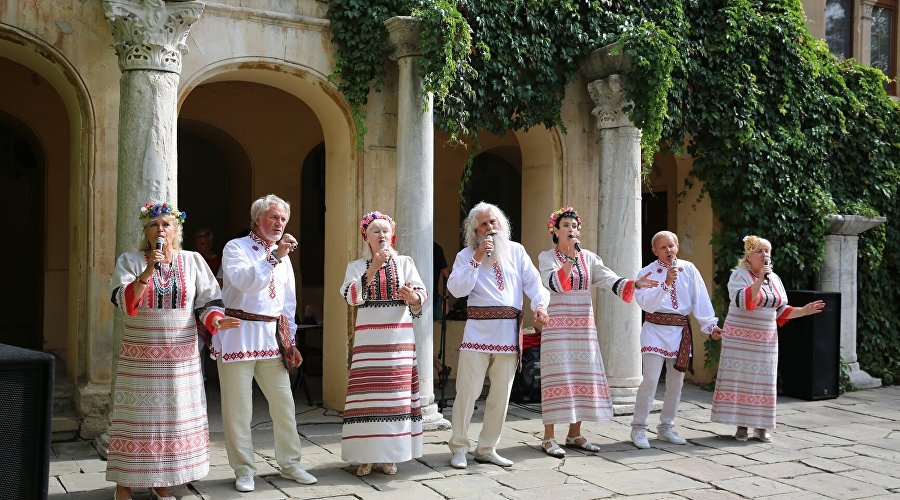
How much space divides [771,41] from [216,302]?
7130mm

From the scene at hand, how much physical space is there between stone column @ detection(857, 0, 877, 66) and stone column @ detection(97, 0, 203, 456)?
30.2 feet

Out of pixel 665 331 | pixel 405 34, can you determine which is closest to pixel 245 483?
pixel 665 331

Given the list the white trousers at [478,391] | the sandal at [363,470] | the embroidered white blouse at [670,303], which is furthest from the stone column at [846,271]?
the sandal at [363,470]

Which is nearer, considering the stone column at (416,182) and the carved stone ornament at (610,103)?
the stone column at (416,182)

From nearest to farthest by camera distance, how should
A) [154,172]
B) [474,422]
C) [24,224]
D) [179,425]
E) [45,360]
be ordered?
[45,360], [179,425], [154,172], [474,422], [24,224]

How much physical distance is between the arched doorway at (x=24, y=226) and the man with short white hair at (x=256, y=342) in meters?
5.60

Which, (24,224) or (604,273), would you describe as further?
(24,224)

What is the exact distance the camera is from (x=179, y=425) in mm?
5109

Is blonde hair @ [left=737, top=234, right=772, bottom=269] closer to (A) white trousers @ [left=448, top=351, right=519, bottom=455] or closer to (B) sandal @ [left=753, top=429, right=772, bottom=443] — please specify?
(B) sandal @ [left=753, top=429, right=772, bottom=443]

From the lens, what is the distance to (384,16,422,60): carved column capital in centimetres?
738

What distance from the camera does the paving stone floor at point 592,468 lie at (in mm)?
5656

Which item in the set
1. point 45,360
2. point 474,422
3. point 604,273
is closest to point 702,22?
point 604,273

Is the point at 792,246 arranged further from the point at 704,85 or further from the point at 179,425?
the point at 179,425

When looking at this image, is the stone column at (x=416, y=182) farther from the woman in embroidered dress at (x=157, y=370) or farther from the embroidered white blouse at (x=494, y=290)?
the woman in embroidered dress at (x=157, y=370)
